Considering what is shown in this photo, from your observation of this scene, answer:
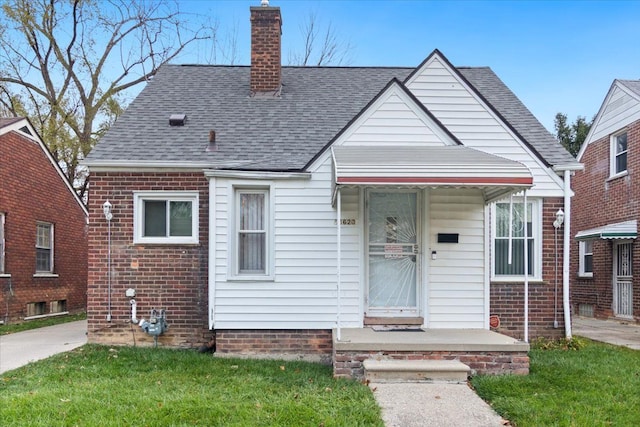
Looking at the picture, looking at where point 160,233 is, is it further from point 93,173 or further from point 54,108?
point 54,108

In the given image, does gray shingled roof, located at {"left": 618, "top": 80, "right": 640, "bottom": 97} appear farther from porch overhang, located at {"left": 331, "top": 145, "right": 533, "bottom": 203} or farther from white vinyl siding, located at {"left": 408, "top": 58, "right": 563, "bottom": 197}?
porch overhang, located at {"left": 331, "top": 145, "right": 533, "bottom": 203}

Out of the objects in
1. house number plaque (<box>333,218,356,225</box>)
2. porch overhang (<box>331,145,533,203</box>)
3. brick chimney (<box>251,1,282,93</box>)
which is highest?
brick chimney (<box>251,1,282,93</box>)

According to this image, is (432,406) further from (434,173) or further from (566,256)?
(566,256)

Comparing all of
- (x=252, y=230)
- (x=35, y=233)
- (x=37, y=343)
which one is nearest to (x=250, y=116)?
(x=252, y=230)

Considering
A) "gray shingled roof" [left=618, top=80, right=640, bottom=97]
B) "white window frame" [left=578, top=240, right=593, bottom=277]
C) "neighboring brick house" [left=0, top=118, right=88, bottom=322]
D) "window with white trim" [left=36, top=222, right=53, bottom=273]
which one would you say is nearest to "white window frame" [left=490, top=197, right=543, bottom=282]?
"gray shingled roof" [left=618, top=80, right=640, bottom=97]

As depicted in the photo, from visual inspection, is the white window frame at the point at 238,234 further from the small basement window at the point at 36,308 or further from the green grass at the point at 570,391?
the small basement window at the point at 36,308

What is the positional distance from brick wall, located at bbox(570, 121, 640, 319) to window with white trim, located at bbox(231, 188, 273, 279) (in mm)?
10425

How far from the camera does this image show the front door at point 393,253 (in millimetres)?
7785

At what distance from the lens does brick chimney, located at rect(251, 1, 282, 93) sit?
1067 cm

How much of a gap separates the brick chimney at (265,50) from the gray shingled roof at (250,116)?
35 cm

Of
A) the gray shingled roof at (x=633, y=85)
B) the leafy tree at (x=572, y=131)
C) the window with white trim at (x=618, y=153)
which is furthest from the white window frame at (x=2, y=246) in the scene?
the leafy tree at (x=572, y=131)

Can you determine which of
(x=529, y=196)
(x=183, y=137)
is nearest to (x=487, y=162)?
(x=529, y=196)

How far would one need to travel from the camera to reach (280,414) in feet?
15.2

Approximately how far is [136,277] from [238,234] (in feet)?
6.73
